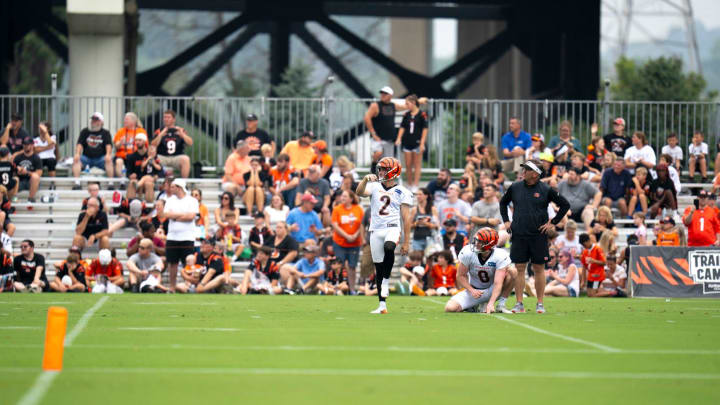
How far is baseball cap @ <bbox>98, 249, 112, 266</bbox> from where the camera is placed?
67.9 ft

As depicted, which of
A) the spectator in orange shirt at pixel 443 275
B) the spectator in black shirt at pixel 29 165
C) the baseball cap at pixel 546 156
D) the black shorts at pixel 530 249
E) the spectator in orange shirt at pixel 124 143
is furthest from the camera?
the spectator in orange shirt at pixel 124 143

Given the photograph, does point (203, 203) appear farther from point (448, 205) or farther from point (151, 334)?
point (151, 334)

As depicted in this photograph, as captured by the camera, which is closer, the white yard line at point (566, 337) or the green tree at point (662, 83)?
the white yard line at point (566, 337)

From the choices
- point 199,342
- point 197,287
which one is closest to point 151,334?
→ point 199,342

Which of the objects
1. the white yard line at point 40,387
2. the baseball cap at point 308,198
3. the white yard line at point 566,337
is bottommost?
the white yard line at point 566,337

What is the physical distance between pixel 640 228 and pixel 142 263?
1022 cm

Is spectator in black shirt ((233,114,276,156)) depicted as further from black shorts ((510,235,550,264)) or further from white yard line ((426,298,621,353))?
white yard line ((426,298,621,353))

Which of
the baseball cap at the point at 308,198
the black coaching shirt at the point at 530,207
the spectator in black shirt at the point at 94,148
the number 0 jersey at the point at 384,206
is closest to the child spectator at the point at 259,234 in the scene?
the baseball cap at the point at 308,198

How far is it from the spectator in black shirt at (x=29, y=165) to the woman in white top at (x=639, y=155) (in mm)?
13107

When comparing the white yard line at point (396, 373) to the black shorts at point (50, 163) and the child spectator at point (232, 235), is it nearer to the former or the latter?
the child spectator at point (232, 235)

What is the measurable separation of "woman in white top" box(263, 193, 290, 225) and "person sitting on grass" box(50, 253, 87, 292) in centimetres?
413

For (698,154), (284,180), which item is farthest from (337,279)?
(698,154)

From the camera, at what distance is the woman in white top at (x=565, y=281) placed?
2128cm

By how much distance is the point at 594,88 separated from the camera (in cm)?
3853
